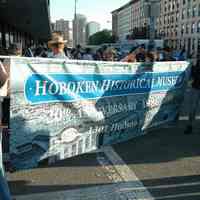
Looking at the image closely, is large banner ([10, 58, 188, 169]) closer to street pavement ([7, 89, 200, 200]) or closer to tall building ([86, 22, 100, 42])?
street pavement ([7, 89, 200, 200])

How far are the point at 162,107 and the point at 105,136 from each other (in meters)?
2.12

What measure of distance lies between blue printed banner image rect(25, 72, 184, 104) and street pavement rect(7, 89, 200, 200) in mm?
927

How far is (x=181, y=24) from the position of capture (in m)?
133

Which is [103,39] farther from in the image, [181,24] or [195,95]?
[195,95]

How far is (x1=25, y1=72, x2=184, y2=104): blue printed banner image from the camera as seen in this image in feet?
18.0

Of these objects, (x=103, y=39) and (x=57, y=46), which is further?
(x=103, y=39)

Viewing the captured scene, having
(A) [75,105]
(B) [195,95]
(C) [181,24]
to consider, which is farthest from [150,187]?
(C) [181,24]

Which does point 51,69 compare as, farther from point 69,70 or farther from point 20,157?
point 20,157

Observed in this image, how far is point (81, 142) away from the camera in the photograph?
6.45 m

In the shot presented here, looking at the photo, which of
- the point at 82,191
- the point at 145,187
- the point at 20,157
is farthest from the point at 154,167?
the point at 20,157

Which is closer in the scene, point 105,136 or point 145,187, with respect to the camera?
point 145,187

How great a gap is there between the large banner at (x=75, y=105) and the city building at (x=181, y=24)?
10648cm

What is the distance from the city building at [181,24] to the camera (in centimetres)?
12156

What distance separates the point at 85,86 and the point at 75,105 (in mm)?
313
